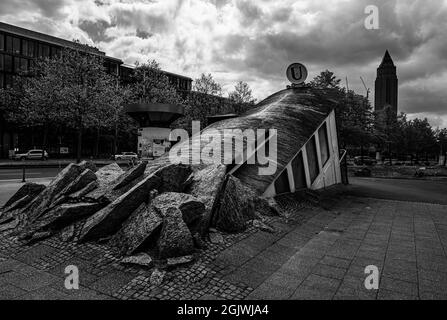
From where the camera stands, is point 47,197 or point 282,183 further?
point 282,183

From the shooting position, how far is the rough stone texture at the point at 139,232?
5.95m

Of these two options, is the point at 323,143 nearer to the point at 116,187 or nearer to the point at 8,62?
the point at 116,187

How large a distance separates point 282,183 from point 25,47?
61529mm

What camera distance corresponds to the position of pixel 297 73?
65.9 ft

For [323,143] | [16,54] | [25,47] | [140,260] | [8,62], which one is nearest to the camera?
[140,260]

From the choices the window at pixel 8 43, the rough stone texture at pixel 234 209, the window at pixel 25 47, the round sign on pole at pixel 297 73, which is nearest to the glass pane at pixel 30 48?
the window at pixel 25 47

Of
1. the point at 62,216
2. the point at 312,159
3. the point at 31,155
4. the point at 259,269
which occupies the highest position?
the point at 31,155

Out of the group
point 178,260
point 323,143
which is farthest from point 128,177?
point 323,143

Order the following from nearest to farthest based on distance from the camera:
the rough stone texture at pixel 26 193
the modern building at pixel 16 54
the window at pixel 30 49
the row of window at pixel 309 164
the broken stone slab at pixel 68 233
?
the broken stone slab at pixel 68 233
the rough stone texture at pixel 26 193
the row of window at pixel 309 164
the modern building at pixel 16 54
the window at pixel 30 49

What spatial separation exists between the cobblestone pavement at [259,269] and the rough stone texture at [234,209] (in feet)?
0.96

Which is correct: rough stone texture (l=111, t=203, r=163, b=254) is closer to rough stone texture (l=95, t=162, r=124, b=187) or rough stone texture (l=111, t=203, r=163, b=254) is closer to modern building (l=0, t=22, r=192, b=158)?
rough stone texture (l=95, t=162, r=124, b=187)

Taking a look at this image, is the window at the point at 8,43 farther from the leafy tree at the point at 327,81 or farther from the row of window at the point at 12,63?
the leafy tree at the point at 327,81
